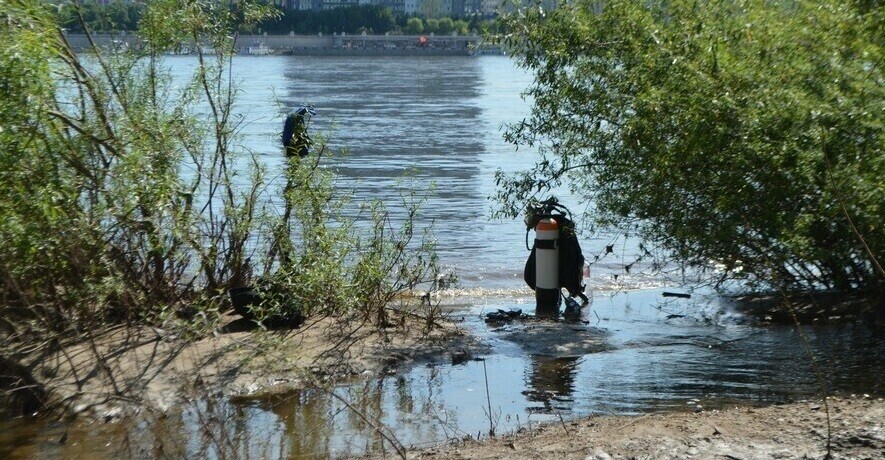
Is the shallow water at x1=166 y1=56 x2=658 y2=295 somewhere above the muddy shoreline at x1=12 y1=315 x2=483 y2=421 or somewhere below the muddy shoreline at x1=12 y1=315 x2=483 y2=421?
below

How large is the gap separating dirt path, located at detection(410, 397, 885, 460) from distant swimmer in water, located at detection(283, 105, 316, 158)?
406cm

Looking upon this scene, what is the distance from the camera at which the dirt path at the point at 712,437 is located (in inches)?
250

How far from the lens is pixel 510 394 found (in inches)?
351

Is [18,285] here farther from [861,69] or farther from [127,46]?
[861,69]

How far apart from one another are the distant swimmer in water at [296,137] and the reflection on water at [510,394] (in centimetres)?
242

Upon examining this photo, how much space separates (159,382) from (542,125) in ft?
16.6

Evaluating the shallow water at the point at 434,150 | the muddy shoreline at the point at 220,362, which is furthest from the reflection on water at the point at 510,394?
the shallow water at the point at 434,150

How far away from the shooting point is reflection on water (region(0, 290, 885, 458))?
7.89m

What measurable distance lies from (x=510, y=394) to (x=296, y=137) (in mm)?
3289

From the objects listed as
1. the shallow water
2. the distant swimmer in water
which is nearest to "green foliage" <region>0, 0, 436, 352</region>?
the distant swimmer in water

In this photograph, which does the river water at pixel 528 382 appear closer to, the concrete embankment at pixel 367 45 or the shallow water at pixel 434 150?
the shallow water at pixel 434 150

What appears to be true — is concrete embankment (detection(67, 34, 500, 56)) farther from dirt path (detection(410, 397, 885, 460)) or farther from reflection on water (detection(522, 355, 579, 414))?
dirt path (detection(410, 397, 885, 460))

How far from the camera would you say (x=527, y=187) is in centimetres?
1268

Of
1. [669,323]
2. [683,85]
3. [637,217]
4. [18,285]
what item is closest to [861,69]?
[683,85]
